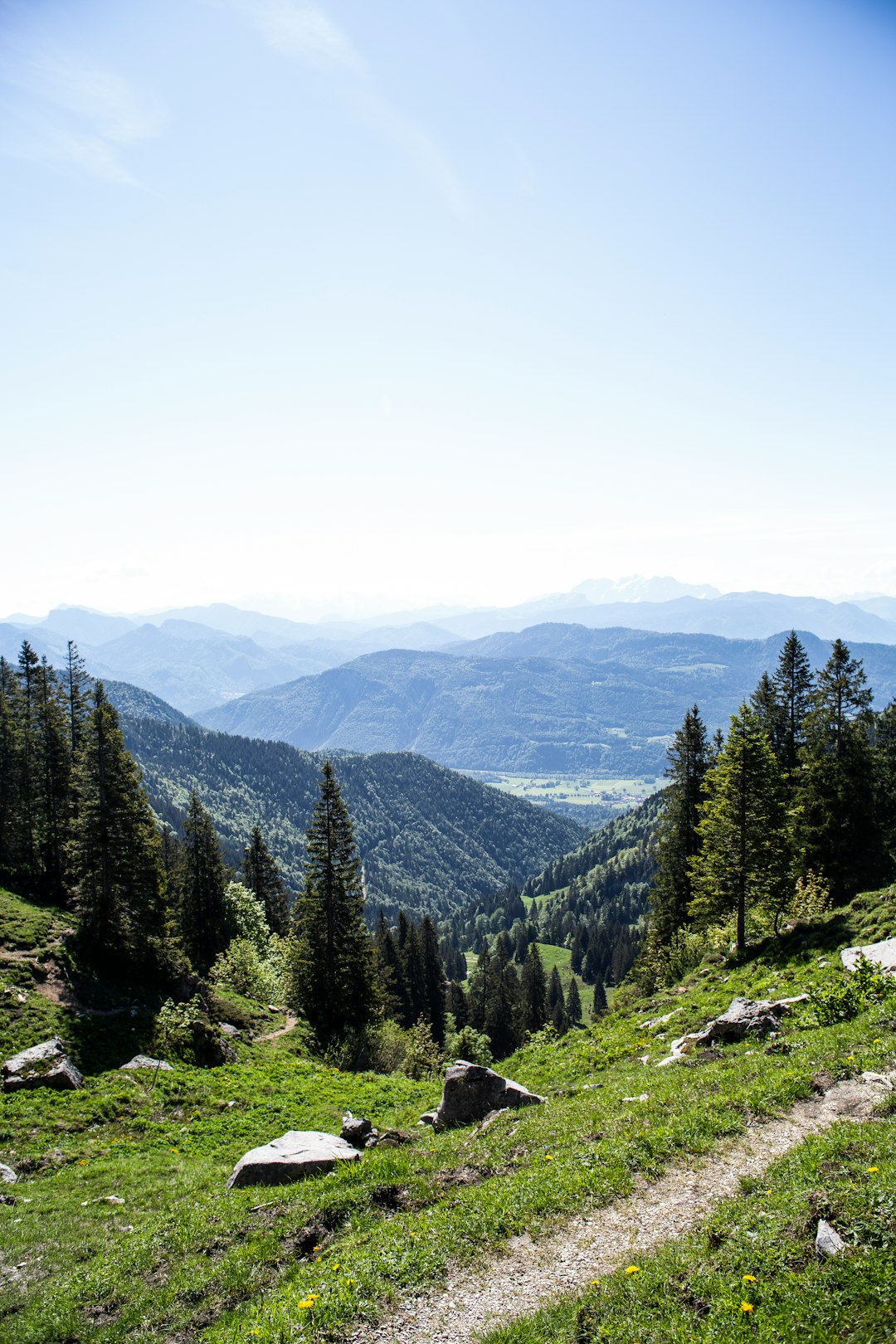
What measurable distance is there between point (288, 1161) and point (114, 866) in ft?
90.3

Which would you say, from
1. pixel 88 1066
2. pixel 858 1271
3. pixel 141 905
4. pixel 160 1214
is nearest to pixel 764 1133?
pixel 858 1271

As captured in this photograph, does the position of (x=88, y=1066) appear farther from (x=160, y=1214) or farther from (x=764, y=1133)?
(x=764, y=1133)

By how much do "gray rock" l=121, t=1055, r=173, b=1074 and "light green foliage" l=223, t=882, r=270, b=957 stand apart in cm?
2768

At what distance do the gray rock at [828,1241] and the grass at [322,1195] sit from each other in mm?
2525

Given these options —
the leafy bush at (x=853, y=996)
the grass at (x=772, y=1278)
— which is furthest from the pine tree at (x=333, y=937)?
the grass at (x=772, y=1278)

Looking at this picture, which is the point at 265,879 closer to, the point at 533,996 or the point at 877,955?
the point at 533,996

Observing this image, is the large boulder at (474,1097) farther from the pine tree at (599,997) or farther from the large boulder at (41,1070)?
the pine tree at (599,997)

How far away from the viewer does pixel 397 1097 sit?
2631cm

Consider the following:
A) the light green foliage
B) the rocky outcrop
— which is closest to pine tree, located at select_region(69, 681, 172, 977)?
the light green foliage

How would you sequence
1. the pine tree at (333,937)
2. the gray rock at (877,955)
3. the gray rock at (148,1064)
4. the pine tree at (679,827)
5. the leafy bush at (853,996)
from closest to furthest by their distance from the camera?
1. the leafy bush at (853,996)
2. the gray rock at (877,955)
3. the gray rock at (148,1064)
4. the pine tree at (333,937)
5. the pine tree at (679,827)

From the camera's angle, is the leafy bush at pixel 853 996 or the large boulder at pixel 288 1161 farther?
the leafy bush at pixel 853 996

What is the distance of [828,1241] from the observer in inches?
320

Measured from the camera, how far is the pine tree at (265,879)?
66125 mm

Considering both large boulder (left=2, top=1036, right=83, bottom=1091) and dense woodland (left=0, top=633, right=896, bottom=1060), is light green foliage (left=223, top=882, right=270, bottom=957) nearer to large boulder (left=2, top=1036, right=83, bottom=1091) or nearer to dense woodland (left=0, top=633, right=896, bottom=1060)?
dense woodland (left=0, top=633, right=896, bottom=1060)
